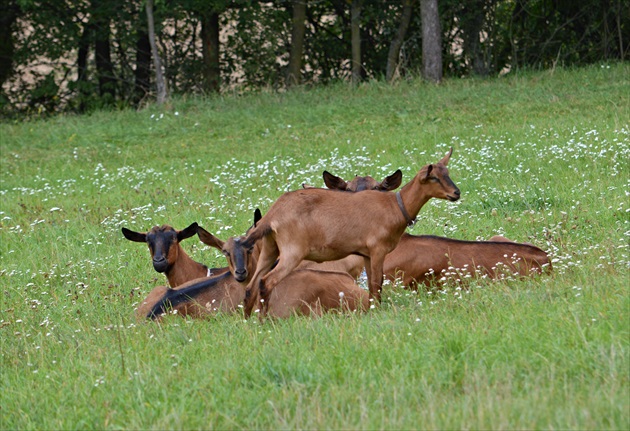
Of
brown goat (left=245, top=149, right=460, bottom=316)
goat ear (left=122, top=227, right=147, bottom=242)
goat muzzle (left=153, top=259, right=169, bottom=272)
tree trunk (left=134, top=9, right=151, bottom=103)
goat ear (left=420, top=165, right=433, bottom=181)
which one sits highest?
tree trunk (left=134, top=9, right=151, bottom=103)

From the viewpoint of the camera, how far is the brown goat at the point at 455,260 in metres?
8.69

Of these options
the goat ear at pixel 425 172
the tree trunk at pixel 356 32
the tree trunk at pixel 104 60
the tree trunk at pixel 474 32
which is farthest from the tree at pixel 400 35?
the goat ear at pixel 425 172

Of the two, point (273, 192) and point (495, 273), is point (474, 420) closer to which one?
point (495, 273)

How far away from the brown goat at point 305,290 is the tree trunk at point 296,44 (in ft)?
60.6

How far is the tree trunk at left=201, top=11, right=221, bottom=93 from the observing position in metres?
28.4

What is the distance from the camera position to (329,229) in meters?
8.33

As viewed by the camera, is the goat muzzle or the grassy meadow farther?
the goat muzzle

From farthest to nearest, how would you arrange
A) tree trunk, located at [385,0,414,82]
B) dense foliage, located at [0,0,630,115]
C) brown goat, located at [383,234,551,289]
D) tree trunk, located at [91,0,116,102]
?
1. tree trunk, located at [91,0,116,102]
2. dense foliage, located at [0,0,630,115]
3. tree trunk, located at [385,0,414,82]
4. brown goat, located at [383,234,551,289]

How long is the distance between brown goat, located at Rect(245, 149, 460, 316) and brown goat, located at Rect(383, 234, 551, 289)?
60cm

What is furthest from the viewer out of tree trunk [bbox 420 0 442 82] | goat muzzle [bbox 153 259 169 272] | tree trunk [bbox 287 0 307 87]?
tree trunk [bbox 287 0 307 87]

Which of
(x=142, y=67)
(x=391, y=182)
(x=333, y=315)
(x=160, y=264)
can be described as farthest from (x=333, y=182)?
(x=142, y=67)

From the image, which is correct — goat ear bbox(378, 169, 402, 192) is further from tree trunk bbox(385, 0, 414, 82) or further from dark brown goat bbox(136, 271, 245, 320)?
tree trunk bbox(385, 0, 414, 82)

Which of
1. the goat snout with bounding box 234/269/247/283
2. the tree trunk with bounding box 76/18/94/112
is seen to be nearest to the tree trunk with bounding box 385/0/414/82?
the tree trunk with bounding box 76/18/94/112

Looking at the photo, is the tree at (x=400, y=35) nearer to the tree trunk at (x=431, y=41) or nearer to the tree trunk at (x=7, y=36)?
the tree trunk at (x=431, y=41)
